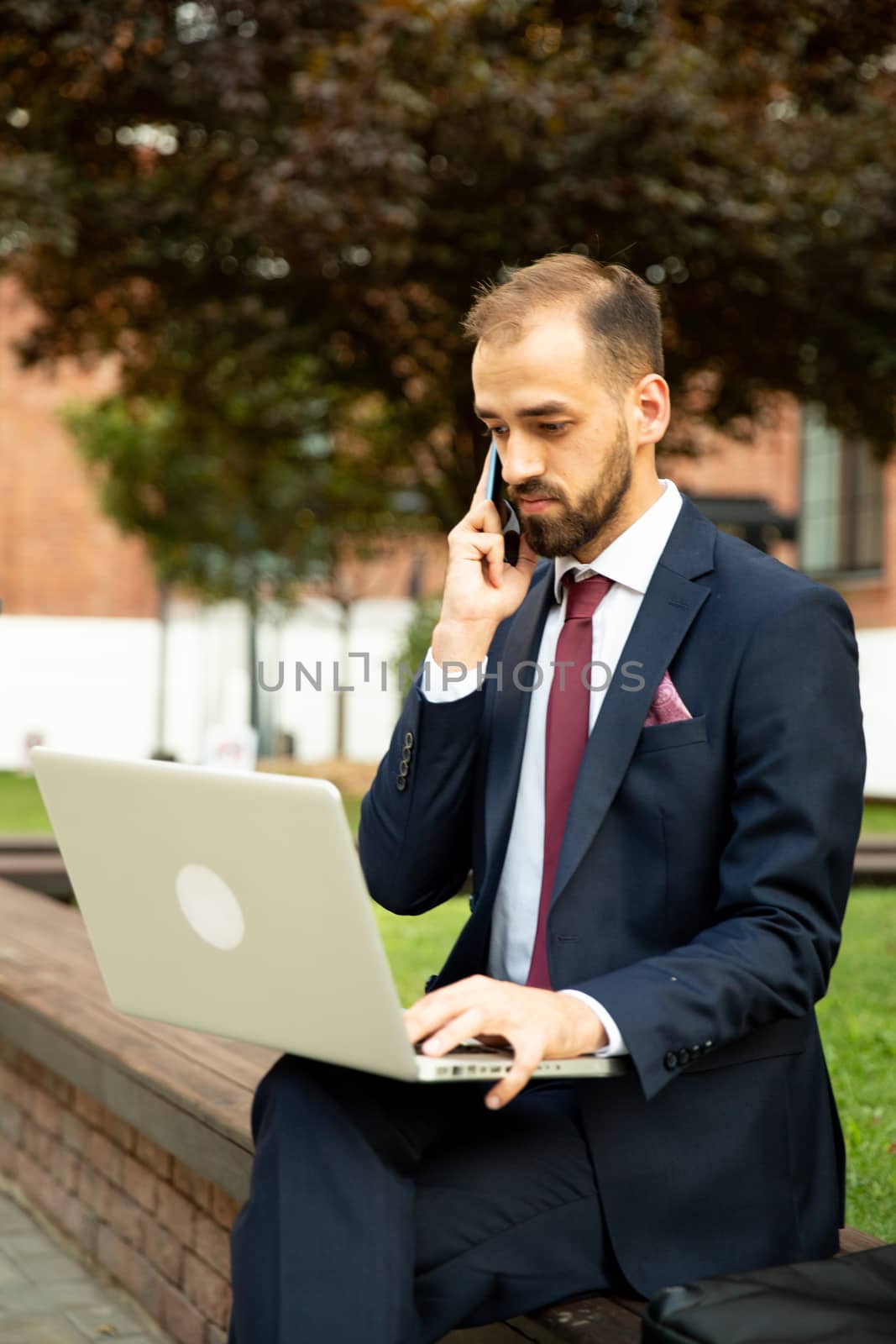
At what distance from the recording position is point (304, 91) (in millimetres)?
10164

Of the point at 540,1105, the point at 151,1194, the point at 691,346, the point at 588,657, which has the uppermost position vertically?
the point at 691,346

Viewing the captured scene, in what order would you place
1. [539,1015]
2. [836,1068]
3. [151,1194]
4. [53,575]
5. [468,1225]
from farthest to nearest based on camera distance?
[53,575], [836,1068], [151,1194], [468,1225], [539,1015]

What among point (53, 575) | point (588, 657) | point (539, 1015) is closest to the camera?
point (539, 1015)

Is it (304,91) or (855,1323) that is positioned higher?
(304,91)

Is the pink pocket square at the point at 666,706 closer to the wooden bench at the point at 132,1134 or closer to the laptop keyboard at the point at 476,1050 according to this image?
the laptop keyboard at the point at 476,1050

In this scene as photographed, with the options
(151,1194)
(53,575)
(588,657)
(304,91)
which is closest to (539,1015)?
(588,657)

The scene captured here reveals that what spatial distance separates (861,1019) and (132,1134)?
8.11 ft

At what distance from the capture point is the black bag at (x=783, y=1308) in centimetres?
176

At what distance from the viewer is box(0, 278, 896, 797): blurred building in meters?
20.1

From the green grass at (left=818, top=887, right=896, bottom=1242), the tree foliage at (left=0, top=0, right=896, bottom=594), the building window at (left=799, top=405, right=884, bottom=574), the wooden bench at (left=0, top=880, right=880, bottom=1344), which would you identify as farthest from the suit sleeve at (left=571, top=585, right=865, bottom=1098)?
the building window at (left=799, top=405, right=884, bottom=574)

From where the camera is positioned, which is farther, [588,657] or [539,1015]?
[588,657]

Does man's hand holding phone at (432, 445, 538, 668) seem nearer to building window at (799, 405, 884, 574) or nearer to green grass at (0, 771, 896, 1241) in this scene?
green grass at (0, 771, 896, 1241)

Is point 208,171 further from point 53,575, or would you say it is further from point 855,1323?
point 53,575

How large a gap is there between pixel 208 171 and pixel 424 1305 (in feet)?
35.0
